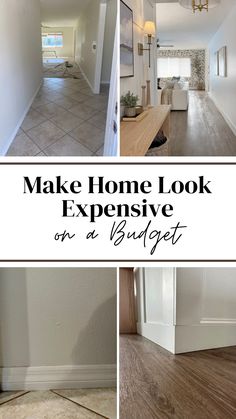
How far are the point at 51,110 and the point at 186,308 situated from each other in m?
0.65

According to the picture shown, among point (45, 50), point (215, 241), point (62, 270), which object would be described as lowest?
point (62, 270)

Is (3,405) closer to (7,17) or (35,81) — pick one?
(35,81)

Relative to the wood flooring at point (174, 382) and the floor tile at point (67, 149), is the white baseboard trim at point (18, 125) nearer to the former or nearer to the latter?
the floor tile at point (67, 149)

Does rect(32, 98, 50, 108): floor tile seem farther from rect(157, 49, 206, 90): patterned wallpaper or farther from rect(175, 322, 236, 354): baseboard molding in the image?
rect(175, 322, 236, 354): baseboard molding

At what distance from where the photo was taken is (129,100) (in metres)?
1.17

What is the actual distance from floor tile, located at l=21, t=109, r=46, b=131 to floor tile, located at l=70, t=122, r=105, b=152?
90mm

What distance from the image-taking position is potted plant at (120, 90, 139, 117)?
117 cm

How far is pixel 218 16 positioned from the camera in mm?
1173

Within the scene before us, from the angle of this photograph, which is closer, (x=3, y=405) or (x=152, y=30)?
(x=152, y=30)

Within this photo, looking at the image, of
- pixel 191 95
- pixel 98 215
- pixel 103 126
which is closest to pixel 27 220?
pixel 98 215

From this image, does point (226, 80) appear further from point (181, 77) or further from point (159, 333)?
point (159, 333)

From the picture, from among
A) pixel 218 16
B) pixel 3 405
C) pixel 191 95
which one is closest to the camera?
pixel 218 16

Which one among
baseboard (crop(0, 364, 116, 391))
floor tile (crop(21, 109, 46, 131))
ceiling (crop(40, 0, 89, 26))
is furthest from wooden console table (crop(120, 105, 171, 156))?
baseboard (crop(0, 364, 116, 391))

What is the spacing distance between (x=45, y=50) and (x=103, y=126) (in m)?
0.25
